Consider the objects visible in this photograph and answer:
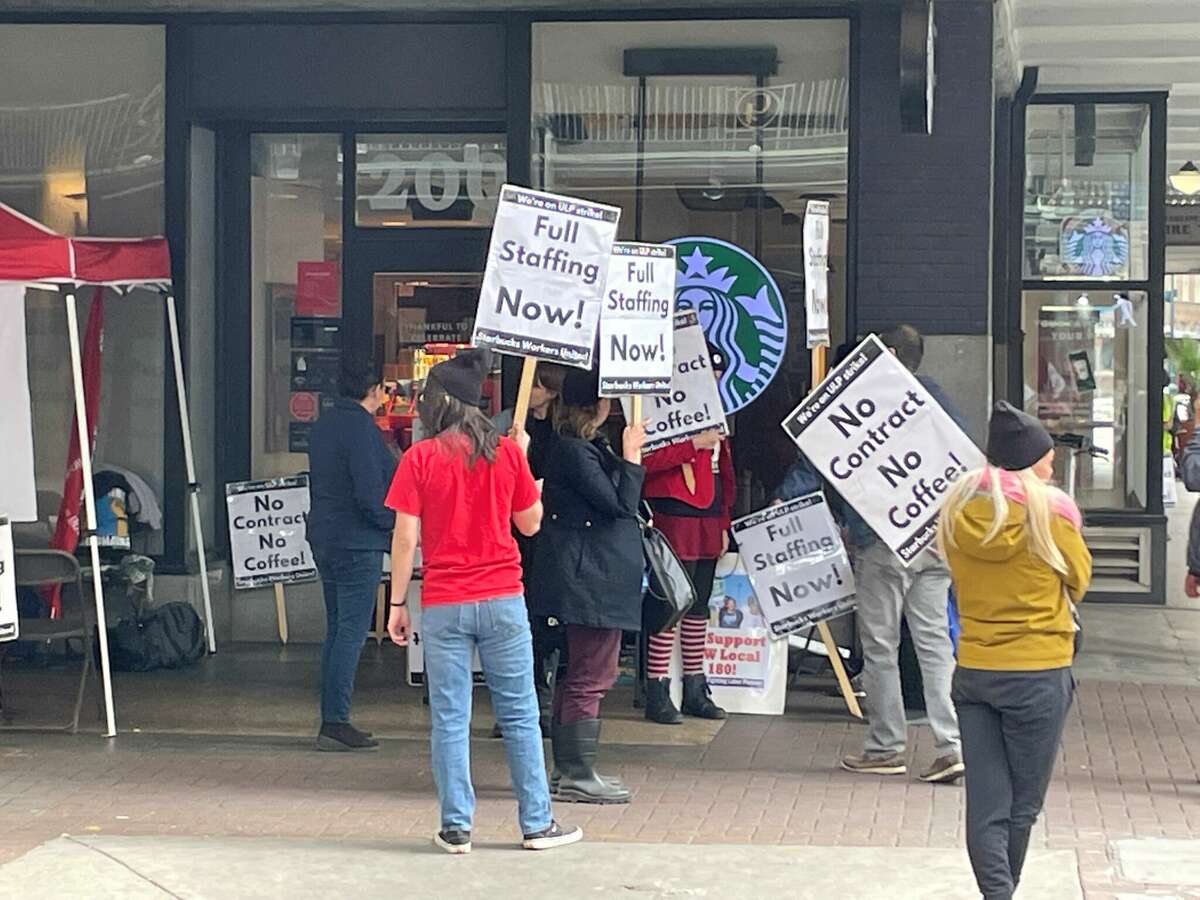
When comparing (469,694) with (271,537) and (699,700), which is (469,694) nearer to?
(699,700)

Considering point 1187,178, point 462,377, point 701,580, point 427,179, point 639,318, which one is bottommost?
point 701,580

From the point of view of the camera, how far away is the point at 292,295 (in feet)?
38.0


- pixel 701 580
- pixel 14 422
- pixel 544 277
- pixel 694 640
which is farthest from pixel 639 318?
pixel 14 422

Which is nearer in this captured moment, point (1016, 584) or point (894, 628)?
point (1016, 584)

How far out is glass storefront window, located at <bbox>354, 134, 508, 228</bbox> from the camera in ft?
36.9

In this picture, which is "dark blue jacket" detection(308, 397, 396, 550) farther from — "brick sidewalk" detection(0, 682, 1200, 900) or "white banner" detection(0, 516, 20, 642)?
"white banner" detection(0, 516, 20, 642)

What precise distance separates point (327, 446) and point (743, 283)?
3.01 metres

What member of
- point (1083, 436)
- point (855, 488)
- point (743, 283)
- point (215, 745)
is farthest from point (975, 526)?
point (1083, 436)

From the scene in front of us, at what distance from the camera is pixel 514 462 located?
6637 millimetres

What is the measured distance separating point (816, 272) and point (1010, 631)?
3.84 metres

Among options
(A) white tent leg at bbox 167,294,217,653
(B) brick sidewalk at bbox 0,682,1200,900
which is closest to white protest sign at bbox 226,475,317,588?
(A) white tent leg at bbox 167,294,217,653

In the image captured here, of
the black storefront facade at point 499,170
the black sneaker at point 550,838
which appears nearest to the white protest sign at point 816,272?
the black storefront facade at point 499,170

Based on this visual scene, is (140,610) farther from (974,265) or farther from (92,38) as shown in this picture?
(974,265)

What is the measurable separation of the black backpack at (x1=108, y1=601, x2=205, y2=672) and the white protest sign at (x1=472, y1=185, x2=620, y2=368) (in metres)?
3.91
